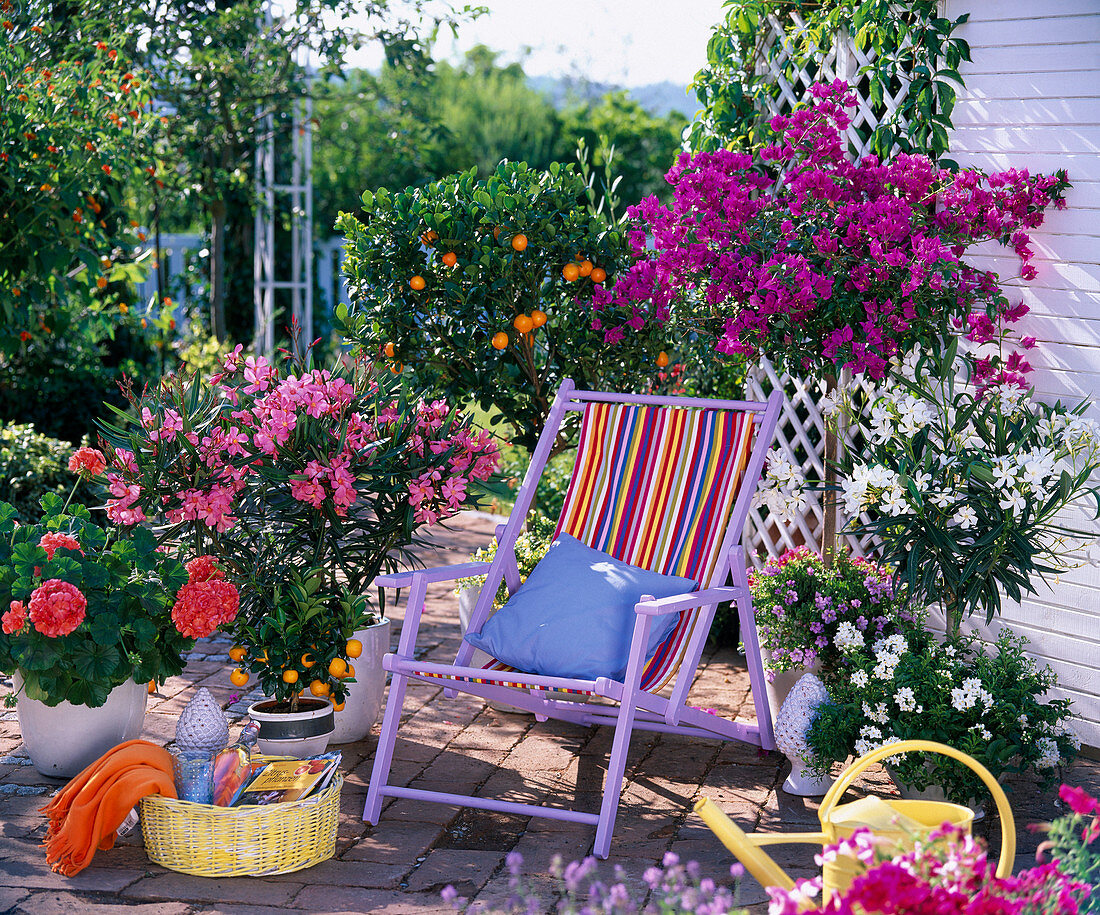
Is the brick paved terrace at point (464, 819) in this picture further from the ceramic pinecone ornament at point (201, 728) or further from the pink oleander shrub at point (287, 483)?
the pink oleander shrub at point (287, 483)

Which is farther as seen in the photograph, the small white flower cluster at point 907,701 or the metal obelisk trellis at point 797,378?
the metal obelisk trellis at point 797,378

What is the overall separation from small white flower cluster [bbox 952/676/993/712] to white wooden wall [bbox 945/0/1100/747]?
785 mm

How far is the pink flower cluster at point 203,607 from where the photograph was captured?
283 cm

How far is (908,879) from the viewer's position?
1.44m

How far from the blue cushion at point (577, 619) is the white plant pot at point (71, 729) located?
0.96 meters

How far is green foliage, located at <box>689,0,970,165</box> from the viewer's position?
350cm

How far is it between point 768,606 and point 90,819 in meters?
1.88

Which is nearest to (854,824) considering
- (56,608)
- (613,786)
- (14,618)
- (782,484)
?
(613,786)

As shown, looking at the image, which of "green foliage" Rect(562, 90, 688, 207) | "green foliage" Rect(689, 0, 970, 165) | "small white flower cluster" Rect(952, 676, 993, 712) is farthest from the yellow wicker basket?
Answer: "green foliage" Rect(562, 90, 688, 207)

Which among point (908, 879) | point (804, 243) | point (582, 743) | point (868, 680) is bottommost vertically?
point (582, 743)

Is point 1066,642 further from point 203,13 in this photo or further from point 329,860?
point 203,13

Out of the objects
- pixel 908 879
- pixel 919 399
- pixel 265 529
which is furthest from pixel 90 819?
pixel 919 399

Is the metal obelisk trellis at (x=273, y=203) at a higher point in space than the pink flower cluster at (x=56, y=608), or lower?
higher

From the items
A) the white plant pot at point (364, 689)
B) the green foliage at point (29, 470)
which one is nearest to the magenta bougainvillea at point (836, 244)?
the white plant pot at point (364, 689)
